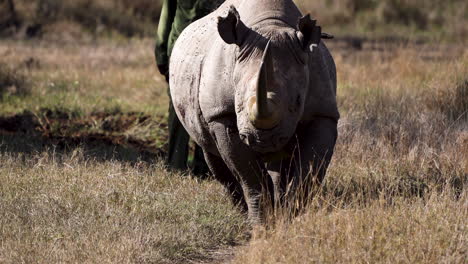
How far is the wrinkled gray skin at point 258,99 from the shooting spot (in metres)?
5.45

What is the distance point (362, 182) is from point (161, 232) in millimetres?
1837

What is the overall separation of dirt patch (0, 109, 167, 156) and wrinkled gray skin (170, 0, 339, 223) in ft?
9.84

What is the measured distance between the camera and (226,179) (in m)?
7.04

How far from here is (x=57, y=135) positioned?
10117mm

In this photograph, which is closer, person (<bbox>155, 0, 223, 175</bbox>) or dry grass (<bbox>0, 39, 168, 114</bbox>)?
person (<bbox>155, 0, 223, 175</bbox>)

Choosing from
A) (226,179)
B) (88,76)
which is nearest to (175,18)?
(226,179)

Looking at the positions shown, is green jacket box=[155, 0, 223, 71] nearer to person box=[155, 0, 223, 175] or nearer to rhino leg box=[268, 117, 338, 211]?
person box=[155, 0, 223, 175]

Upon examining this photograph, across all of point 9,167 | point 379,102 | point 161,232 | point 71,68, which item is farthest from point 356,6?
point 161,232

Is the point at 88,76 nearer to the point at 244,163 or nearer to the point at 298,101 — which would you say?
the point at 244,163

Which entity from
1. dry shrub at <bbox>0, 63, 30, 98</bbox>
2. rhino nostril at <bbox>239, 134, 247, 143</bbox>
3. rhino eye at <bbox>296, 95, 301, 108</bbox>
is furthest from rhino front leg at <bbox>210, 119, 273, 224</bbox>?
dry shrub at <bbox>0, 63, 30, 98</bbox>

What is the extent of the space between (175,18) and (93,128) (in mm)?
2588

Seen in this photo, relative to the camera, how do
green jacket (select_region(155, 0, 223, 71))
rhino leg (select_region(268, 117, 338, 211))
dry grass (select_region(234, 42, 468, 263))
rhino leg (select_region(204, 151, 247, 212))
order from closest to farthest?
1. dry grass (select_region(234, 42, 468, 263))
2. rhino leg (select_region(268, 117, 338, 211))
3. rhino leg (select_region(204, 151, 247, 212))
4. green jacket (select_region(155, 0, 223, 71))

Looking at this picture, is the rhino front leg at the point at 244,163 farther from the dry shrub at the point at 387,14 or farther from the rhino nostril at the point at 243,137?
the dry shrub at the point at 387,14

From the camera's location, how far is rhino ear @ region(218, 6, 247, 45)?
18.5ft
